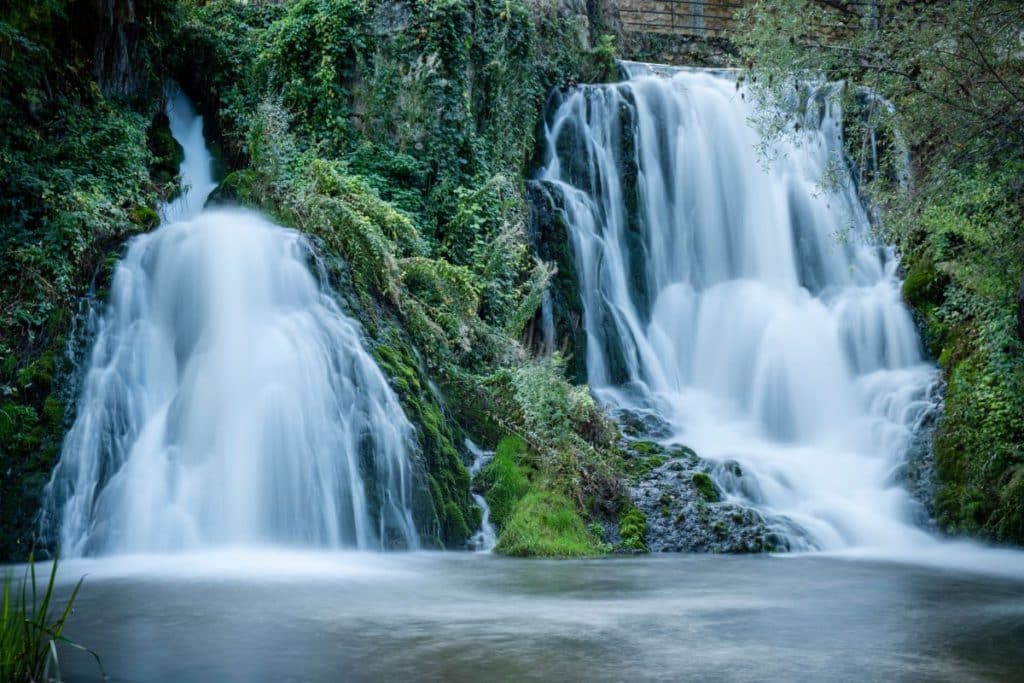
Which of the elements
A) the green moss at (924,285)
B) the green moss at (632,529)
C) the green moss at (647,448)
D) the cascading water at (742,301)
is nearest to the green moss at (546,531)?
the green moss at (632,529)

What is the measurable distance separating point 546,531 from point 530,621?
4116 millimetres

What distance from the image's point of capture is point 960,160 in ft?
35.2

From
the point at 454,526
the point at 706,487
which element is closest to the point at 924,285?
the point at 706,487

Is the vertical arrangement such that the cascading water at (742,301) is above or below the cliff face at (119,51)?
below

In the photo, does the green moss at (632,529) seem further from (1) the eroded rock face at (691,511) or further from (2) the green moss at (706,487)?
(2) the green moss at (706,487)

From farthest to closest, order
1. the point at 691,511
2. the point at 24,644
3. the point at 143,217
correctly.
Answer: the point at 143,217
the point at 691,511
the point at 24,644

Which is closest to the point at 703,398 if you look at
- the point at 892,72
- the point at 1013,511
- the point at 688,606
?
the point at 1013,511

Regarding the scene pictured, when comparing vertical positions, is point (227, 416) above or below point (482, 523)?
above

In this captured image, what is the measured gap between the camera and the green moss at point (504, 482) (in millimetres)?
11398

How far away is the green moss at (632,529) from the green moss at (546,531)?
0.41 metres

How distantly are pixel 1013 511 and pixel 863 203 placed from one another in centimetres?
954

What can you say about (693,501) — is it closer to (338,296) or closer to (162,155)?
(338,296)

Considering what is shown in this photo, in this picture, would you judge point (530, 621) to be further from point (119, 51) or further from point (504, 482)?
point (119, 51)

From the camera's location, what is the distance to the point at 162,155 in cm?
1692
